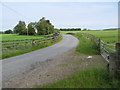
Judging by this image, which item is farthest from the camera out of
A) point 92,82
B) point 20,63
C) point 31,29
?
point 31,29

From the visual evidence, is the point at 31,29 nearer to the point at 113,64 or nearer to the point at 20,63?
the point at 20,63

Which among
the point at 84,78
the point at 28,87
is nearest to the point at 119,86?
the point at 84,78

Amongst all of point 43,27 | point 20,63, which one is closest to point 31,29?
point 43,27

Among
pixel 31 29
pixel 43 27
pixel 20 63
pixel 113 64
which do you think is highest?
pixel 43 27

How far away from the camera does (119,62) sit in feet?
13.2

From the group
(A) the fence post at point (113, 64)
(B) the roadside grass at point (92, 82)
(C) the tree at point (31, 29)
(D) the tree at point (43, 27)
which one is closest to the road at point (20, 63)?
(B) the roadside grass at point (92, 82)

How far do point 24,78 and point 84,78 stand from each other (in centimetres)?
226

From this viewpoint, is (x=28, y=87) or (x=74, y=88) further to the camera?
(x=28, y=87)

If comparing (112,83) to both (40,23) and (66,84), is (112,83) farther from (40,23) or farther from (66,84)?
(40,23)

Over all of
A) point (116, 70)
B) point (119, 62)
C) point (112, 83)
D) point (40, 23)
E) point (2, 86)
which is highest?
point (40, 23)

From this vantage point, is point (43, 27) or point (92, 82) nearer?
point (92, 82)

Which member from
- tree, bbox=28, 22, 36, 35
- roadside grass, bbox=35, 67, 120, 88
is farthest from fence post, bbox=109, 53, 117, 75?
tree, bbox=28, 22, 36, 35

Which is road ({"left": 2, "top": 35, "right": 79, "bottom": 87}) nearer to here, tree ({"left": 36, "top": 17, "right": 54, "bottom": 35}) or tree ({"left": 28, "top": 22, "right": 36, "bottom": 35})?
tree ({"left": 36, "top": 17, "right": 54, "bottom": 35})

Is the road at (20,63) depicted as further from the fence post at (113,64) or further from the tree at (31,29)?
the tree at (31,29)
